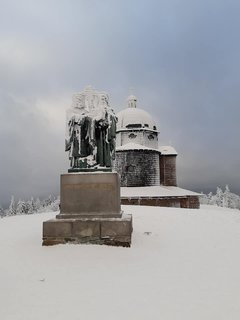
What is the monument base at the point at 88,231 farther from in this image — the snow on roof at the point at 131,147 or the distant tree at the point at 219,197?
the distant tree at the point at 219,197

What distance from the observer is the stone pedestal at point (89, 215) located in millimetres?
7066

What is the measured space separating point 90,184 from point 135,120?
30.4 metres

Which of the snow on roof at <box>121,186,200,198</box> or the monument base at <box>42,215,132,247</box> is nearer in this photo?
the monument base at <box>42,215,132,247</box>

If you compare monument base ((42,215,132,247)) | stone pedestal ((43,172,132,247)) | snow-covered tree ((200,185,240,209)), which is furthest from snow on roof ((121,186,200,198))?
snow-covered tree ((200,185,240,209))

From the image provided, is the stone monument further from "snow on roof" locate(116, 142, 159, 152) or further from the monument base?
"snow on roof" locate(116, 142, 159, 152)

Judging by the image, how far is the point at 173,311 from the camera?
4.24m

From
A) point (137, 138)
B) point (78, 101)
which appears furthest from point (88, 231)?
point (137, 138)

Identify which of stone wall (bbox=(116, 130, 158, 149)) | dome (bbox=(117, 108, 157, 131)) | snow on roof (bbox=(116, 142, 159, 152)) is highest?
dome (bbox=(117, 108, 157, 131))

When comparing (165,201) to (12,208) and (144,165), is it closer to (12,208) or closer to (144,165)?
(144,165)

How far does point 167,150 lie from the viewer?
39.7 m

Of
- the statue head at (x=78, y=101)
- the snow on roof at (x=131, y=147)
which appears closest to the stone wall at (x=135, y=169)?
the snow on roof at (x=131, y=147)

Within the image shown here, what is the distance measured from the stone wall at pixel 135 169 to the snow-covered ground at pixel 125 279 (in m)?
25.9

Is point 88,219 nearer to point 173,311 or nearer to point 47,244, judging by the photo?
point 47,244

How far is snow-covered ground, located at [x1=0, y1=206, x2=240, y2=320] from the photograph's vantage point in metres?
4.23
